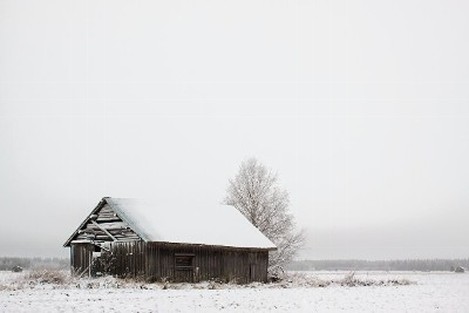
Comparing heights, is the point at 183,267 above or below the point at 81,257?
below

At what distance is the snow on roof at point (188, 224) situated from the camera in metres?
40.4

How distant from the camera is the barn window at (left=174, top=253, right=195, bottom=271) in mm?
40688

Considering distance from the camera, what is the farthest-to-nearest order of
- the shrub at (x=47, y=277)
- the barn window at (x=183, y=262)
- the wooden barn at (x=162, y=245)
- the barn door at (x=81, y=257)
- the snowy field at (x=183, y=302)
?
the barn door at (x=81, y=257) < the barn window at (x=183, y=262) < the wooden barn at (x=162, y=245) < the shrub at (x=47, y=277) < the snowy field at (x=183, y=302)

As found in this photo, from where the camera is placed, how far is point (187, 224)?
43.8 meters

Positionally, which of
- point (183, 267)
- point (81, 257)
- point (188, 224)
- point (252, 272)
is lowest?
point (252, 272)

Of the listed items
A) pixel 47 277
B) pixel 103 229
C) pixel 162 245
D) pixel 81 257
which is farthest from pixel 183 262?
pixel 47 277

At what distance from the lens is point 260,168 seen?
5606cm

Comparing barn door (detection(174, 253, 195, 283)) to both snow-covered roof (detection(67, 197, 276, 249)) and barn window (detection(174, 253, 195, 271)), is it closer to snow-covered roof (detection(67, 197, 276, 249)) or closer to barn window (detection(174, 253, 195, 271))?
barn window (detection(174, 253, 195, 271))

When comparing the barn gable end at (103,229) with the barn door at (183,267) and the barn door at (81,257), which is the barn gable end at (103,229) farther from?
the barn door at (183,267)

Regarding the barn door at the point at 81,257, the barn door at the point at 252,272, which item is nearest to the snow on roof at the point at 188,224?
the barn door at the point at 252,272

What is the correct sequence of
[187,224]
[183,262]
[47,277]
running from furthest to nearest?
[187,224] < [183,262] < [47,277]

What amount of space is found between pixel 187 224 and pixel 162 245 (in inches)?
174

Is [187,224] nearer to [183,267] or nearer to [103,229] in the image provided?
[183,267]

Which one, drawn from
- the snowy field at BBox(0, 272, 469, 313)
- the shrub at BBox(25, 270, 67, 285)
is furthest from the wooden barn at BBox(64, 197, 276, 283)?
the snowy field at BBox(0, 272, 469, 313)
